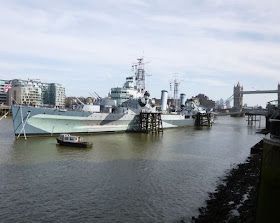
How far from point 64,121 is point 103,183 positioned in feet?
61.0

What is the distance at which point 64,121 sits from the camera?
3122 centimetres

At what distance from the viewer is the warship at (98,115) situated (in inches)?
1126

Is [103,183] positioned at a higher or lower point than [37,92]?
lower

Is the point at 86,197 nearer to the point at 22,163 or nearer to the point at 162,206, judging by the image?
the point at 162,206

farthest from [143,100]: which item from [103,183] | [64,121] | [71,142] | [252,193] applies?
[252,193]

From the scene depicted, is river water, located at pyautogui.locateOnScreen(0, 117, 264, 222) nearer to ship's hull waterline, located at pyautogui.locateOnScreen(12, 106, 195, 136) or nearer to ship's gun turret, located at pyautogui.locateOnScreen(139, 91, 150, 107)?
ship's hull waterline, located at pyautogui.locateOnScreen(12, 106, 195, 136)

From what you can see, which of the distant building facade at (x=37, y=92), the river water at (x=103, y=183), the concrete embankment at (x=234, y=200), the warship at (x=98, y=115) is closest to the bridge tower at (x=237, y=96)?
the distant building facade at (x=37, y=92)

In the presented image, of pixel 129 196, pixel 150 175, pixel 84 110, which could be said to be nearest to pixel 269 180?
pixel 129 196

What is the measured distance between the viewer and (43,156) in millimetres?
20234

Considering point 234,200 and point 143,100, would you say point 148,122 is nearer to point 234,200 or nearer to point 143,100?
point 143,100

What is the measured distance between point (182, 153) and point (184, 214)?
13.4 m

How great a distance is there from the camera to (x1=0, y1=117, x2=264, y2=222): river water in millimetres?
10820

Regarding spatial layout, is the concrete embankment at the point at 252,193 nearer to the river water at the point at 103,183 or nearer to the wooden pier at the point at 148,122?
the river water at the point at 103,183

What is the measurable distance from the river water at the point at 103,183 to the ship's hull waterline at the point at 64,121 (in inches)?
190
